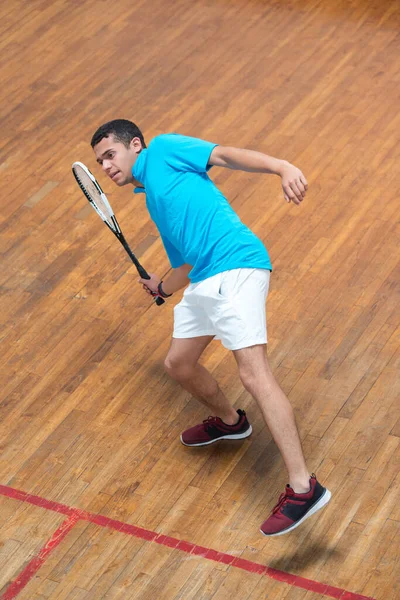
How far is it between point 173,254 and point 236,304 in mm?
402

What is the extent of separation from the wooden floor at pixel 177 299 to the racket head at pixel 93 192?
2.08 feet

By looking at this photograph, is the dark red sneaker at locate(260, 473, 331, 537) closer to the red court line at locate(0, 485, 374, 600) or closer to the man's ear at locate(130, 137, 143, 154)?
the red court line at locate(0, 485, 374, 600)

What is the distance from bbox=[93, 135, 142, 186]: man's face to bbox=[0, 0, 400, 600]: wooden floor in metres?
0.94

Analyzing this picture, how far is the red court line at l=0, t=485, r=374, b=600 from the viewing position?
10.1 feet

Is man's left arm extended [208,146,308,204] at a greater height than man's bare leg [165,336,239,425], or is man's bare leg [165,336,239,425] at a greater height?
man's left arm extended [208,146,308,204]

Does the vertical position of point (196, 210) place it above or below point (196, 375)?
above

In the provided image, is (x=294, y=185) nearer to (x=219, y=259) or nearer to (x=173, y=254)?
(x=219, y=259)

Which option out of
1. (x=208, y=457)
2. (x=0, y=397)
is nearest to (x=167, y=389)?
(x=208, y=457)

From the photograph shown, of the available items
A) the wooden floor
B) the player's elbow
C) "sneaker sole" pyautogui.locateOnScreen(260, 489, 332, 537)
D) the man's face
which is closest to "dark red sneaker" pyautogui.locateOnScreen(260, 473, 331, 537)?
"sneaker sole" pyautogui.locateOnScreen(260, 489, 332, 537)

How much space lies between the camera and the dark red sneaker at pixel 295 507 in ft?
10.2

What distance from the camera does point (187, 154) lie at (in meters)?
3.21

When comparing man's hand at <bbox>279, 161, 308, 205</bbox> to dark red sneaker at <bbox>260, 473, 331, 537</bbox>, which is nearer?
man's hand at <bbox>279, 161, 308, 205</bbox>

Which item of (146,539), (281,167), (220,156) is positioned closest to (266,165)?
(281,167)

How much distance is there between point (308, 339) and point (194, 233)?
990 millimetres
